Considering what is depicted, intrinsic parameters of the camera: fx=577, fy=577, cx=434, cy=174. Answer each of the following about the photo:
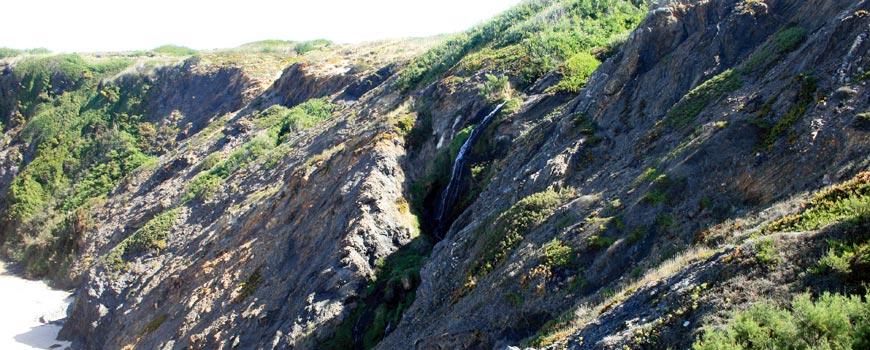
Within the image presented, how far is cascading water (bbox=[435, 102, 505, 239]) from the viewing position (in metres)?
19.1

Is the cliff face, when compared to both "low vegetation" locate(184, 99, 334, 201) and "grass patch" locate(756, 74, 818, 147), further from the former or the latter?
"low vegetation" locate(184, 99, 334, 201)

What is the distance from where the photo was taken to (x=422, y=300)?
13844 mm

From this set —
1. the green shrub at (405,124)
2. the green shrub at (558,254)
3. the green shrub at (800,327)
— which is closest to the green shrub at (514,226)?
the green shrub at (558,254)

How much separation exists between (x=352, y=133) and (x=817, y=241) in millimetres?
20353

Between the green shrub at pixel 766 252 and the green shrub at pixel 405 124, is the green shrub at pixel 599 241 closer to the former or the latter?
the green shrub at pixel 766 252

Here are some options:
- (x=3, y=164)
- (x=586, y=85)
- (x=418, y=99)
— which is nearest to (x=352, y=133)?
(x=418, y=99)

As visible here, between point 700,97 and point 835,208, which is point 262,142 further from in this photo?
point 835,208

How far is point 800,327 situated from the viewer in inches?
230

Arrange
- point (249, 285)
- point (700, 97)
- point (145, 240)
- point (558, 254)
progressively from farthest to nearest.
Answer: point (145, 240)
point (249, 285)
point (700, 97)
point (558, 254)

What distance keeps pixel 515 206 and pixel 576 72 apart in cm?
823

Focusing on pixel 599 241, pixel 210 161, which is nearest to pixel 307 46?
pixel 210 161

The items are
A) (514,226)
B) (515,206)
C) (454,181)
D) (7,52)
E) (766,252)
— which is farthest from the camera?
(7,52)

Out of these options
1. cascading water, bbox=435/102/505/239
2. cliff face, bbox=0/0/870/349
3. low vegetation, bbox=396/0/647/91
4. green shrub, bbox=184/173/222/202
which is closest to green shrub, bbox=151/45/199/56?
cliff face, bbox=0/0/870/349

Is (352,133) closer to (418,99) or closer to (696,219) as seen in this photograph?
(418,99)
